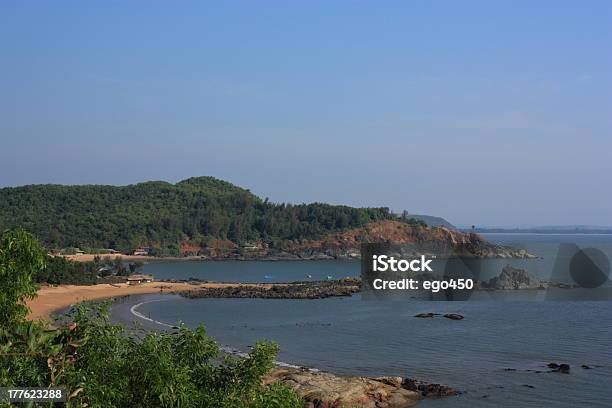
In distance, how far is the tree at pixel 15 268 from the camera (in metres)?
10.6

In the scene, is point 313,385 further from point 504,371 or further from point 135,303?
point 135,303

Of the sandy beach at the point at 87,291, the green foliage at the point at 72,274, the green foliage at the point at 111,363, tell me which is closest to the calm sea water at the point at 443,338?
the sandy beach at the point at 87,291

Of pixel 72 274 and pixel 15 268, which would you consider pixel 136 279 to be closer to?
pixel 72 274

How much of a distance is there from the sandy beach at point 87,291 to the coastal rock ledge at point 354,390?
1108 inches

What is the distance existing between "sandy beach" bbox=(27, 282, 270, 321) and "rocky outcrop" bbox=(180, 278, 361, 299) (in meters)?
3.51

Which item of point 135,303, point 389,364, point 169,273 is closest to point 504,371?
point 389,364

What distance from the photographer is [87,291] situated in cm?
7125

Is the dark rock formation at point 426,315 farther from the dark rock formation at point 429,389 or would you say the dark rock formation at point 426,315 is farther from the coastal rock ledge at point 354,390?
the dark rock formation at point 429,389

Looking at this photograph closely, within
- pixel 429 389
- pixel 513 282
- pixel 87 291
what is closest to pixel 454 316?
pixel 513 282

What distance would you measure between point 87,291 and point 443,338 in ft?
132

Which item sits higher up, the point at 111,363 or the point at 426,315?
the point at 111,363

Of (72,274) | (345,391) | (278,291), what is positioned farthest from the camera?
(278,291)

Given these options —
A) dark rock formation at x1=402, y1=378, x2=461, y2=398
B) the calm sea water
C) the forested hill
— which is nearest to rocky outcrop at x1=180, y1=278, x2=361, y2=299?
the calm sea water

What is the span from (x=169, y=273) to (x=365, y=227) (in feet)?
197
